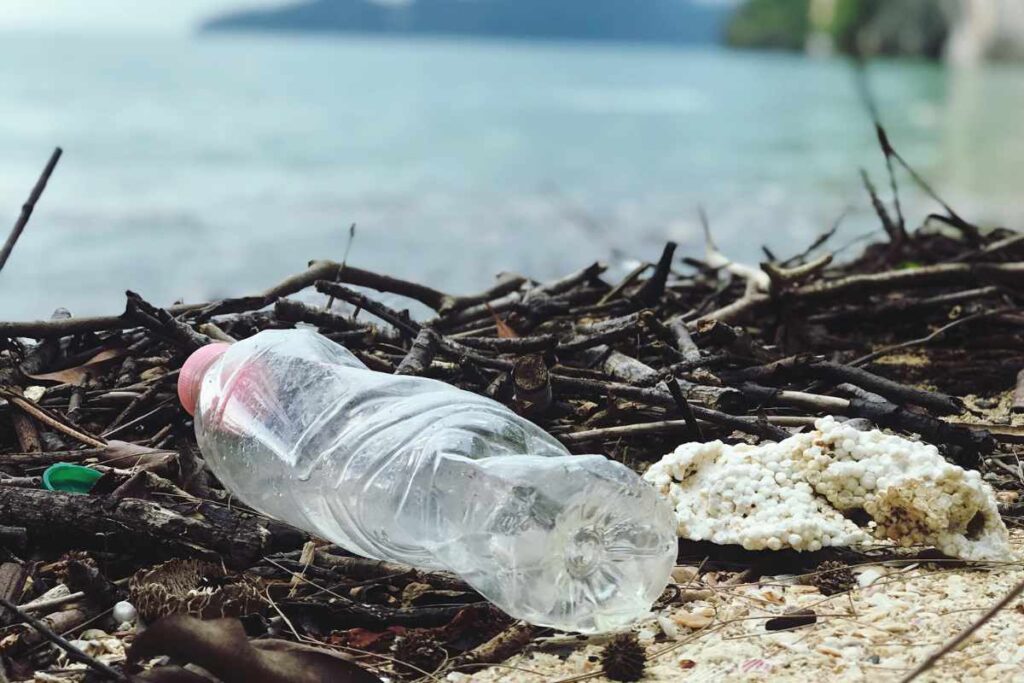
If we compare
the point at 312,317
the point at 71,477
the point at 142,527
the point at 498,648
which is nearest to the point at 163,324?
the point at 312,317

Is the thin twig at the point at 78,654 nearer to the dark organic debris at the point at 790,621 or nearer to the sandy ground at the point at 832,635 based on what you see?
the sandy ground at the point at 832,635

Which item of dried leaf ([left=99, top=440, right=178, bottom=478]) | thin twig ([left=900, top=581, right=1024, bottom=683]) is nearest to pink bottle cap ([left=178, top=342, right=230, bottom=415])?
dried leaf ([left=99, top=440, right=178, bottom=478])

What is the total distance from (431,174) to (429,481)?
15.6 meters

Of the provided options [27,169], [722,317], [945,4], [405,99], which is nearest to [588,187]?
[27,169]

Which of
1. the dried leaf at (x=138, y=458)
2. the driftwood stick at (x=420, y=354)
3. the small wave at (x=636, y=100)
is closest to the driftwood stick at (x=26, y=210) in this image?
the dried leaf at (x=138, y=458)

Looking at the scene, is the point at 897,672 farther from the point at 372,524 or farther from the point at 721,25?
the point at 721,25

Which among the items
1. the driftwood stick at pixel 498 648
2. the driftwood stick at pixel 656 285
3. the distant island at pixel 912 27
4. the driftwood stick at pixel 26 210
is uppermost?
the distant island at pixel 912 27

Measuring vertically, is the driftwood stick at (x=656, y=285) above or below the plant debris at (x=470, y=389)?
above

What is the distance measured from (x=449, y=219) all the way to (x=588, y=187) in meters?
A: 4.28

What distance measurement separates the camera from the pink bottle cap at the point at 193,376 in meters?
2.61

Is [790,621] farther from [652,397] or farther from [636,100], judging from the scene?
[636,100]

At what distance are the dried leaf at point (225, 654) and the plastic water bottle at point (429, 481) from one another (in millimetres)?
353

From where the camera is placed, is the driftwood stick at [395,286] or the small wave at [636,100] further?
the small wave at [636,100]

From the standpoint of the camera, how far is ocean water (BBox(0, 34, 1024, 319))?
1066 cm
